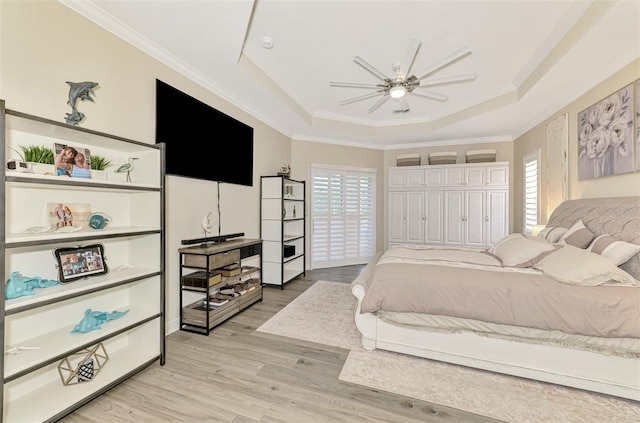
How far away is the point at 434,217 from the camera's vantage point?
5219 millimetres

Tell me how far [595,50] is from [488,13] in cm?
100

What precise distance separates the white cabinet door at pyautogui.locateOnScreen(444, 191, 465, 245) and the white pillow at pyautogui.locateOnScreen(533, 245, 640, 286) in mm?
3018

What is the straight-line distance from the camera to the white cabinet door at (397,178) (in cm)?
545

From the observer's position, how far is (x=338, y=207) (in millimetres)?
5500

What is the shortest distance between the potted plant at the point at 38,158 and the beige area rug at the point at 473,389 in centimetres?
219

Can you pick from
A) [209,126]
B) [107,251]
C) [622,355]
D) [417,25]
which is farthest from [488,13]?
[107,251]

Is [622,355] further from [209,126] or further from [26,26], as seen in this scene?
[26,26]

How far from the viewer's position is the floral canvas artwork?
2354 mm

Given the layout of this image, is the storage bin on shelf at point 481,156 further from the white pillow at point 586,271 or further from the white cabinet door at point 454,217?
the white pillow at point 586,271

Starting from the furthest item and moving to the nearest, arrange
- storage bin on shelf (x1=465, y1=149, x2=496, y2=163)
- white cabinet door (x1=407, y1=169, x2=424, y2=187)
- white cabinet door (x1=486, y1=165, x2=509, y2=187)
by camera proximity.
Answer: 1. white cabinet door (x1=407, y1=169, x2=424, y2=187)
2. storage bin on shelf (x1=465, y1=149, x2=496, y2=163)
3. white cabinet door (x1=486, y1=165, x2=509, y2=187)

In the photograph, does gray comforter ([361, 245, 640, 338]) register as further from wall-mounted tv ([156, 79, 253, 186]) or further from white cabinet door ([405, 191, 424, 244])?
white cabinet door ([405, 191, 424, 244])

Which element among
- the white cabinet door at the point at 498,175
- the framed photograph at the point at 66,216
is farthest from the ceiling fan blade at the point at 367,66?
the white cabinet door at the point at 498,175

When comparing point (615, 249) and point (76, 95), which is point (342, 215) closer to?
point (615, 249)

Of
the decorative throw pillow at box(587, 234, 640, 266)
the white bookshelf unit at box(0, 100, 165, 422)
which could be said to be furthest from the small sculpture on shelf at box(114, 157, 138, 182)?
the decorative throw pillow at box(587, 234, 640, 266)
